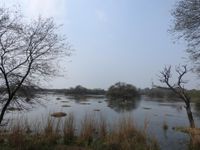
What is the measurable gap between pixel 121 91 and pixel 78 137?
300 ft

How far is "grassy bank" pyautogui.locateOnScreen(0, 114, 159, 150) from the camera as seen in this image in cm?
900

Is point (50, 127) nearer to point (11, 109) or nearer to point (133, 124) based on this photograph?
→ point (11, 109)

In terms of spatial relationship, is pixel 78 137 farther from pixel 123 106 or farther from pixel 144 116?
pixel 123 106

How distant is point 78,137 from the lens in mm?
10844

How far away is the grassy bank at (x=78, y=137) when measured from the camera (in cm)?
900

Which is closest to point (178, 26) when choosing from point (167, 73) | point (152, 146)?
point (152, 146)

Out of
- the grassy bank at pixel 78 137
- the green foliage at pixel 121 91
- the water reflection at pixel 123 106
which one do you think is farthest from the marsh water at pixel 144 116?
the green foliage at pixel 121 91

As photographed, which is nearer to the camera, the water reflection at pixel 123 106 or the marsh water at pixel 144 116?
the marsh water at pixel 144 116

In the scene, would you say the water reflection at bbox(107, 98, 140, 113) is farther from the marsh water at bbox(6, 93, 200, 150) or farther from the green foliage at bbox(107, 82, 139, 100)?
the green foliage at bbox(107, 82, 139, 100)

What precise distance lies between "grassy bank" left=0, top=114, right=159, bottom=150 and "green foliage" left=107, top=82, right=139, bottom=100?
90.0 meters

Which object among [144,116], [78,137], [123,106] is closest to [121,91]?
[123,106]

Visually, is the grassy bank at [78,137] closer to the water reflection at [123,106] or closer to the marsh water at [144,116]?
the marsh water at [144,116]

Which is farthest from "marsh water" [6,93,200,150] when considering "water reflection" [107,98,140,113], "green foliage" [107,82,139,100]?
"green foliage" [107,82,139,100]

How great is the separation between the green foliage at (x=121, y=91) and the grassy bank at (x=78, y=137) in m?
90.0
